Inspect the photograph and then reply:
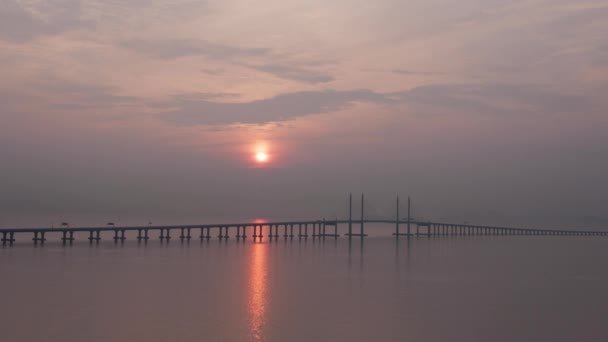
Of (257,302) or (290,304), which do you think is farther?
(257,302)

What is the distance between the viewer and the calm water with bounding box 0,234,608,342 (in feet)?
90.5

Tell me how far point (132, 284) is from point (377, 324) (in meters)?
20.1

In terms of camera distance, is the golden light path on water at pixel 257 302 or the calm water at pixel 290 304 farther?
the golden light path on water at pixel 257 302

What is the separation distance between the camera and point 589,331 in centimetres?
2964

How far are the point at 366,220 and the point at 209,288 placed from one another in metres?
126

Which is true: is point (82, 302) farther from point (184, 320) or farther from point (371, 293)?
point (371, 293)

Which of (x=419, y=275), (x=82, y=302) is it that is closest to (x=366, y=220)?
(x=419, y=275)

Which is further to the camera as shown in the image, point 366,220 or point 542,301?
point 366,220

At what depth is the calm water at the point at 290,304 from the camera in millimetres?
27578

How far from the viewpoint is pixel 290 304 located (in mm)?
35500

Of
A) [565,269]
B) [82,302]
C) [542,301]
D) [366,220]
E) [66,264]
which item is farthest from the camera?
[366,220]

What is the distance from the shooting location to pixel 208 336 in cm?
2650

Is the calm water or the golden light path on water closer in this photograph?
the calm water

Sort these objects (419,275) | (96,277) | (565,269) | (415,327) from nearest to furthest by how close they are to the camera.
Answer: (415,327), (96,277), (419,275), (565,269)
